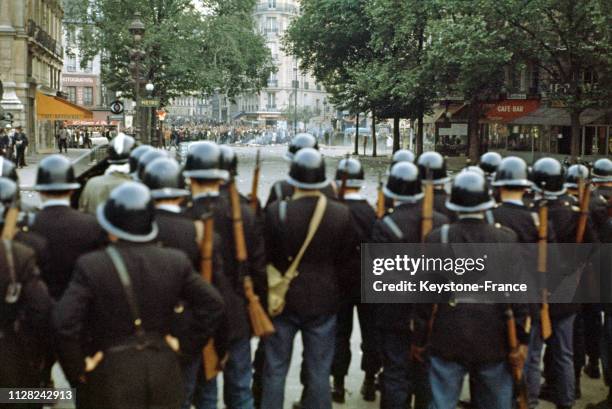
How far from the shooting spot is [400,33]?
39469 mm

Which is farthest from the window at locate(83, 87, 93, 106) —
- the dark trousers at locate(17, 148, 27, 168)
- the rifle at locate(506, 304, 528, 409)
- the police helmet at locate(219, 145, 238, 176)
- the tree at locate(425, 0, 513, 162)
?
the rifle at locate(506, 304, 528, 409)

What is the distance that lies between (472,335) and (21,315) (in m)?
2.67

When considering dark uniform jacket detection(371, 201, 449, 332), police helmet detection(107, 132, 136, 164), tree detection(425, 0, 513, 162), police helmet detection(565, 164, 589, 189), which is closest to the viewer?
dark uniform jacket detection(371, 201, 449, 332)

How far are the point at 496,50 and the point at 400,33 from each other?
675 cm

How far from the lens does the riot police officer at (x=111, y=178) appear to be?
7.13m

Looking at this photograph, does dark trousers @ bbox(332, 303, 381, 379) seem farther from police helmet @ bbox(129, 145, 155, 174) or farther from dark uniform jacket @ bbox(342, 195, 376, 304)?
police helmet @ bbox(129, 145, 155, 174)

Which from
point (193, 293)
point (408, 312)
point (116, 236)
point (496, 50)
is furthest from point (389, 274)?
point (496, 50)

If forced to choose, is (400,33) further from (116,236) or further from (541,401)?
(116,236)

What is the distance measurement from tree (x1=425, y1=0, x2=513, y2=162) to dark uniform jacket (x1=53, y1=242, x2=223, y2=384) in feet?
101

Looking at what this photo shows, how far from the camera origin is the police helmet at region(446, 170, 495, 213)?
5.10 meters

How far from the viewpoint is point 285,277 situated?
5582 millimetres

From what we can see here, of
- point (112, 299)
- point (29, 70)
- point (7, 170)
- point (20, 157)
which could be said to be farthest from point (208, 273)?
point (29, 70)

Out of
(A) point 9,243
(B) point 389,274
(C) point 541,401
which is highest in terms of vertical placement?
(A) point 9,243

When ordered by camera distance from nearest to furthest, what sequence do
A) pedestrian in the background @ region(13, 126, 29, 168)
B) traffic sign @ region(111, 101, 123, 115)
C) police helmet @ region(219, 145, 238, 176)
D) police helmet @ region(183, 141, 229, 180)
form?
police helmet @ region(183, 141, 229, 180), police helmet @ region(219, 145, 238, 176), traffic sign @ region(111, 101, 123, 115), pedestrian in the background @ region(13, 126, 29, 168)
